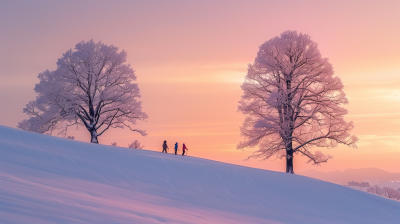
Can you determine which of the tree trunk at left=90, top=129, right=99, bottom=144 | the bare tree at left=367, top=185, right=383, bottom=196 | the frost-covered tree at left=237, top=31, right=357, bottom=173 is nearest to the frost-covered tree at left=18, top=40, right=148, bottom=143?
the tree trunk at left=90, top=129, right=99, bottom=144

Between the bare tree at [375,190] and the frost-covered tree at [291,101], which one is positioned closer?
the frost-covered tree at [291,101]

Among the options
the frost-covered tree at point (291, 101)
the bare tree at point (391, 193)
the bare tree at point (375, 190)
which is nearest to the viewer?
the frost-covered tree at point (291, 101)

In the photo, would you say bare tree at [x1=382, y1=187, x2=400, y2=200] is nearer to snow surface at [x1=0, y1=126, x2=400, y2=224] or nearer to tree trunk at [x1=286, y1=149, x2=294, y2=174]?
tree trunk at [x1=286, y1=149, x2=294, y2=174]

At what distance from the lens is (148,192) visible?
1327cm

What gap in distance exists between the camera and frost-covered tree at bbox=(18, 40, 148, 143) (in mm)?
31375

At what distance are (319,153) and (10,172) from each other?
22.8m

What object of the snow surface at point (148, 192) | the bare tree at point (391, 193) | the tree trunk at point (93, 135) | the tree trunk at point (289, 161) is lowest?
the bare tree at point (391, 193)

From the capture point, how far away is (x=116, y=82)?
106 ft

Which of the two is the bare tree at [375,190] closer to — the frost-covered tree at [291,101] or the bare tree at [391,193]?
the bare tree at [391,193]

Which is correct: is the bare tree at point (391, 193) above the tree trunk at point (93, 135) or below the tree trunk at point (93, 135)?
below

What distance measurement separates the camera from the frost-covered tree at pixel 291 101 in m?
27.1

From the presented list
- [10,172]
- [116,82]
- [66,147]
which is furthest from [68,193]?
[116,82]

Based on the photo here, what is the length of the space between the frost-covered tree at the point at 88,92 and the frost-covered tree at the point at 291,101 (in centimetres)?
1101

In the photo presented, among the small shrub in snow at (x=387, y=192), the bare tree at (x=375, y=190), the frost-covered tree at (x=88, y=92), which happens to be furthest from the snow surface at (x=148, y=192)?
the bare tree at (x=375, y=190)
